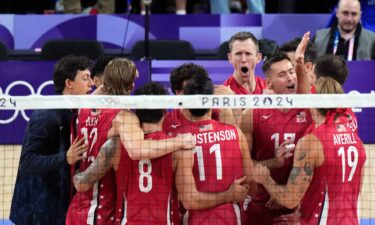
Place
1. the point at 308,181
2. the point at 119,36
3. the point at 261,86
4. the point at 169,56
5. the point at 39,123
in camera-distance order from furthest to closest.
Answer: the point at 119,36 < the point at 169,56 < the point at 261,86 < the point at 39,123 < the point at 308,181

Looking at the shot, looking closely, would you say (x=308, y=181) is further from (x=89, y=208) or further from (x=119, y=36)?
(x=119, y=36)

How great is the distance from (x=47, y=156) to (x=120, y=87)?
2.61 ft

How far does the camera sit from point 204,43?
48.1ft

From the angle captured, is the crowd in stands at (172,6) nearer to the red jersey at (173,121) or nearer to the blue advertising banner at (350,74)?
the blue advertising banner at (350,74)

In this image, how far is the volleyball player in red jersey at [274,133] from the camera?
7.32 metres

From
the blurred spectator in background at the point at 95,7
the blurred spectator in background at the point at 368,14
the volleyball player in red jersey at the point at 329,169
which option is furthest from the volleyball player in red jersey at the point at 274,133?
the blurred spectator in background at the point at 95,7

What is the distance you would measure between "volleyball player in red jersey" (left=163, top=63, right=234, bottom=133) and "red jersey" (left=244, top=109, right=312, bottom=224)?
0.83ft

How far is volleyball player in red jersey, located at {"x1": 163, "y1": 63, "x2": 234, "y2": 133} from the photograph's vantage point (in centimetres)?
711

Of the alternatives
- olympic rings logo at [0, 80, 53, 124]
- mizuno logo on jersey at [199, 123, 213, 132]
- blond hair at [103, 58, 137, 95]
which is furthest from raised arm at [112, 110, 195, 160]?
olympic rings logo at [0, 80, 53, 124]

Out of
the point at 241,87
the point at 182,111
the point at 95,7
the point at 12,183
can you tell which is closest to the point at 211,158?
the point at 182,111

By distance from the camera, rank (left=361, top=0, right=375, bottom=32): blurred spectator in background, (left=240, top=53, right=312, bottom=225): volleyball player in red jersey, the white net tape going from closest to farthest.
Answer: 1. the white net tape
2. (left=240, top=53, right=312, bottom=225): volleyball player in red jersey
3. (left=361, top=0, right=375, bottom=32): blurred spectator in background

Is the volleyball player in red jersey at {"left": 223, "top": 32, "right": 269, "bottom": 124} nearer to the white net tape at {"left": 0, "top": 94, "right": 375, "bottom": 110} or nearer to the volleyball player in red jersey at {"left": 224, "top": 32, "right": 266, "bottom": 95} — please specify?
the volleyball player in red jersey at {"left": 224, "top": 32, "right": 266, "bottom": 95}

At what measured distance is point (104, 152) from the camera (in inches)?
274

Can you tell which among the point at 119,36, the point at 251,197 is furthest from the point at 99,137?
the point at 119,36
